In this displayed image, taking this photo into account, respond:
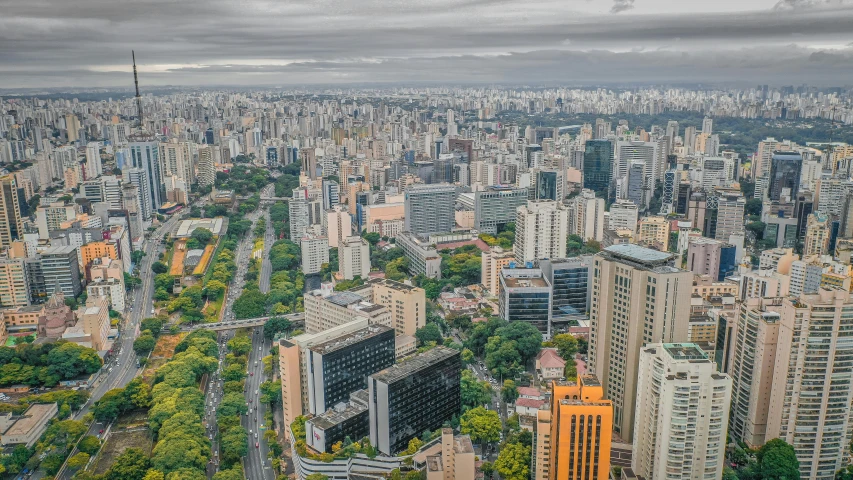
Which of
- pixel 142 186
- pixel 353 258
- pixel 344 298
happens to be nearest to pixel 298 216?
pixel 353 258

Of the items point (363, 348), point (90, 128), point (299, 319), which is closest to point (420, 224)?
point (299, 319)

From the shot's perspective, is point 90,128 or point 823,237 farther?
point 90,128

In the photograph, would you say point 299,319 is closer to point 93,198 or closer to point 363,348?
point 363,348

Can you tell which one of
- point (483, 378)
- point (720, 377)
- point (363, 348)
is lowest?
point (483, 378)

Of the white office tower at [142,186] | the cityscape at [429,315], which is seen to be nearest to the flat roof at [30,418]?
the cityscape at [429,315]

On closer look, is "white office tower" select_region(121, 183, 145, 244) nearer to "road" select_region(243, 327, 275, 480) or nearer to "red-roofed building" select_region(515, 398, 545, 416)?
"road" select_region(243, 327, 275, 480)

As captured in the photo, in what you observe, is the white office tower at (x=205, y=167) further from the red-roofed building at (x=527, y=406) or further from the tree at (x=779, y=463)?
the tree at (x=779, y=463)
